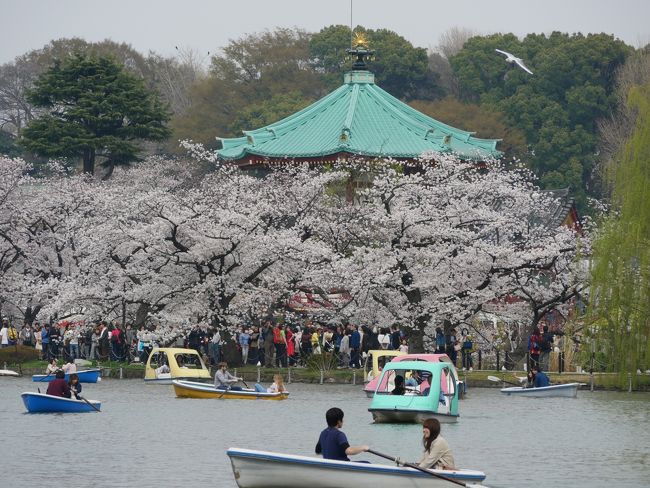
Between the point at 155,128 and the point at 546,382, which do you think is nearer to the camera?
the point at 546,382

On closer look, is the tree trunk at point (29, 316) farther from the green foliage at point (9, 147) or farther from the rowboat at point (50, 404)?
the green foliage at point (9, 147)

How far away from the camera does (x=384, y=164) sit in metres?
59.8

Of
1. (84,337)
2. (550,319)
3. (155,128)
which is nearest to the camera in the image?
(84,337)

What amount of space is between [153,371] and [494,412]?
570 inches

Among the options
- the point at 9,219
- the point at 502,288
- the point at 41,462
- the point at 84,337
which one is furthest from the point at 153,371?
the point at 41,462

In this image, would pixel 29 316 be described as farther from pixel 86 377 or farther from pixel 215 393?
pixel 215 393

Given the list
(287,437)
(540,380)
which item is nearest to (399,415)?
(287,437)

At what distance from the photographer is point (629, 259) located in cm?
4106

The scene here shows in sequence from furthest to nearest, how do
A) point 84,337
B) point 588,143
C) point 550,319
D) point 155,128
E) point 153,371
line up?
1. point 588,143
2. point 155,128
3. point 550,319
4. point 84,337
5. point 153,371

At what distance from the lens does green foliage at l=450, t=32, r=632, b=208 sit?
304 ft

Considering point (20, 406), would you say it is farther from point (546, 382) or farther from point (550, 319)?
point (550, 319)

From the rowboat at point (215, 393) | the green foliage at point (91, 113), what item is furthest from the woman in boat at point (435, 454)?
the green foliage at point (91, 113)

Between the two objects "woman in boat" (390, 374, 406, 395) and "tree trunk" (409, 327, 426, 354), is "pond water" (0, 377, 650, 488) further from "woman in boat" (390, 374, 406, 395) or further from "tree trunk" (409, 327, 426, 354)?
"tree trunk" (409, 327, 426, 354)

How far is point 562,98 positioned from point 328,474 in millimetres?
74927
